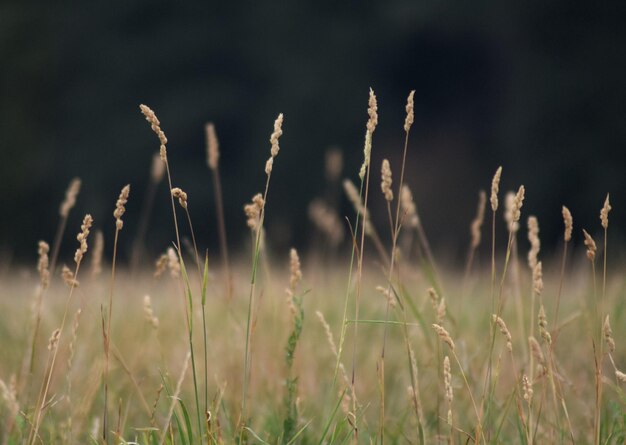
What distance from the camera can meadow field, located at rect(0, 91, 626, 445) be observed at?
1.05 meters

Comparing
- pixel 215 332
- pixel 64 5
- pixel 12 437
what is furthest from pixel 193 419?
pixel 64 5

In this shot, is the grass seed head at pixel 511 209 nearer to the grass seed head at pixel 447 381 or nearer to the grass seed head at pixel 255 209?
the grass seed head at pixel 447 381

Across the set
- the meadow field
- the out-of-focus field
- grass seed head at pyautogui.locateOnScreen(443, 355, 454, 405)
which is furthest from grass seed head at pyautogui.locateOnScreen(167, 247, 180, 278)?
grass seed head at pyautogui.locateOnScreen(443, 355, 454, 405)

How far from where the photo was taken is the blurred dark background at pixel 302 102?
716 centimetres

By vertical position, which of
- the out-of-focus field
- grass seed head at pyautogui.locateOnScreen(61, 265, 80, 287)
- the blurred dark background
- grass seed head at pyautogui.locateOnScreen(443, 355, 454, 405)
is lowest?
the out-of-focus field

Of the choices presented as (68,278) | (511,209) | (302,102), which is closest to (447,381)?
(511,209)

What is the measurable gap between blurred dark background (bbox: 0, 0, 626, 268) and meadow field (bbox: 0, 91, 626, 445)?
3561mm

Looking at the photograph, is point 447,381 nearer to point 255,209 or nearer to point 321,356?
point 255,209

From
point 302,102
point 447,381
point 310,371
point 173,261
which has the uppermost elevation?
point 302,102

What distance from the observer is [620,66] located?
22.0ft

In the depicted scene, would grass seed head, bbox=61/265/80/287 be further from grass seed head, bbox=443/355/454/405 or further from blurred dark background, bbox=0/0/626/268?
blurred dark background, bbox=0/0/626/268

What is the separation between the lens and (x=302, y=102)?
915 centimetres

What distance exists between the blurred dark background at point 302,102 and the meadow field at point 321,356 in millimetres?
3561

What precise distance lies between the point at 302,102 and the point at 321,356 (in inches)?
287
